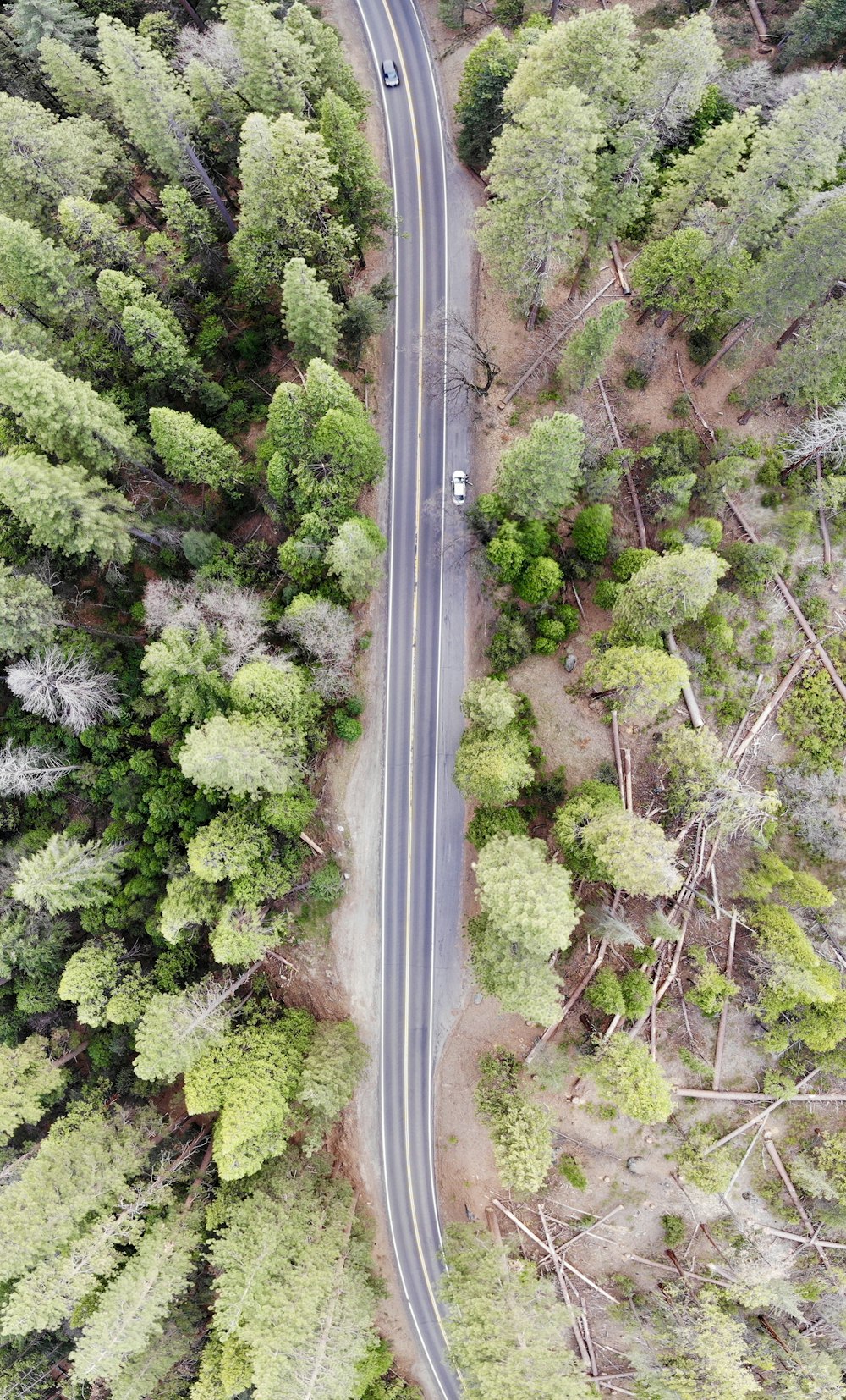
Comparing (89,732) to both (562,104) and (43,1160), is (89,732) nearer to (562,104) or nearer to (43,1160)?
(43,1160)

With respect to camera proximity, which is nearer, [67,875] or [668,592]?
[668,592]

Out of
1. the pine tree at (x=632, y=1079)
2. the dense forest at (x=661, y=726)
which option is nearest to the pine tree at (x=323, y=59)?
the dense forest at (x=661, y=726)

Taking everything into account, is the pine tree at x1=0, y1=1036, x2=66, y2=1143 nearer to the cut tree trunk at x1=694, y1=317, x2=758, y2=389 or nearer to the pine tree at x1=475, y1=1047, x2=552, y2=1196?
the pine tree at x1=475, y1=1047, x2=552, y2=1196

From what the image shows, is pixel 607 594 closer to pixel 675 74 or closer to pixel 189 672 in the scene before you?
pixel 189 672

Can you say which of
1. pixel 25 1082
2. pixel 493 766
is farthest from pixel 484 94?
pixel 25 1082

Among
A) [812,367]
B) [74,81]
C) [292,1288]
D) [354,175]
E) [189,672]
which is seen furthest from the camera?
[74,81]

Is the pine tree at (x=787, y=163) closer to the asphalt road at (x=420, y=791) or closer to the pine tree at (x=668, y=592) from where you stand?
the pine tree at (x=668, y=592)

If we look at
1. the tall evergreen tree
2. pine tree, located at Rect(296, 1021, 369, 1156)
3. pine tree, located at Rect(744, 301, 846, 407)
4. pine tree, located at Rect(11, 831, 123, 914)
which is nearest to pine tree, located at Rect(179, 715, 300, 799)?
pine tree, located at Rect(11, 831, 123, 914)

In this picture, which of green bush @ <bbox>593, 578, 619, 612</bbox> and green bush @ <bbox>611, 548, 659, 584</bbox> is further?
green bush @ <bbox>593, 578, 619, 612</bbox>
